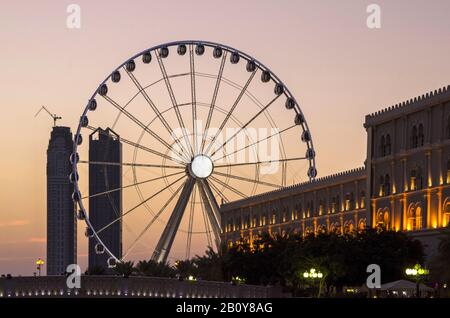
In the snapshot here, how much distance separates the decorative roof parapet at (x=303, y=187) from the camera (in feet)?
430

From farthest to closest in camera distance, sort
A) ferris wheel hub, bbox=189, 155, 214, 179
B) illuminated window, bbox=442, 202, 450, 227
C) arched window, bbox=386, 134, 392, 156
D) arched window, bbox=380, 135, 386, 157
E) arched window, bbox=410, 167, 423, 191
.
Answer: arched window, bbox=380, 135, 386, 157
arched window, bbox=386, 134, 392, 156
arched window, bbox=410, 167, 423, 191
ferris wheel hub, bbox=189, 155, 214, 179
illuminated window, bbox=442, 202, 450, 227

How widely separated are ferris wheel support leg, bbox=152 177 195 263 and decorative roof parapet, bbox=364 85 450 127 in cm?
1963

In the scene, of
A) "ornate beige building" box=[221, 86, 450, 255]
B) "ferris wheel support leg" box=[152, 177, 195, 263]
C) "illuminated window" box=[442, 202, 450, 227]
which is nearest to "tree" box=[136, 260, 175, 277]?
"ornate beige building" box=[221, 86, 450, 255]

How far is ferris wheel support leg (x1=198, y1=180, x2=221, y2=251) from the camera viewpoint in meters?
110

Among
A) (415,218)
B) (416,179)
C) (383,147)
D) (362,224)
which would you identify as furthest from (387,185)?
(362,224)

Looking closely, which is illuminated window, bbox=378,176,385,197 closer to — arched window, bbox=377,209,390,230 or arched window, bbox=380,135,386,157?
arched window, bbox=377,209,390,230

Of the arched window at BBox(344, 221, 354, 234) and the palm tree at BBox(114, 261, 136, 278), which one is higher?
the arched window at BBox(344, 221, 354, 234)

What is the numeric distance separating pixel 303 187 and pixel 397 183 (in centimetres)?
3081

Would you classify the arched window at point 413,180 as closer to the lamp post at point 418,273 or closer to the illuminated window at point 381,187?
the illuminated window at point 381,187

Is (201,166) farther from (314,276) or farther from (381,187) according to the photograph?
(381,187)

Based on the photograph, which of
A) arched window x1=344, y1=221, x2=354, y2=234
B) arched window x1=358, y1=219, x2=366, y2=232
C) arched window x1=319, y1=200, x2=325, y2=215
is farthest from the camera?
arched window x1=319, y1=200, x2=325, y2=215

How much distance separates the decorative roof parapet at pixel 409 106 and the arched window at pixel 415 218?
826 cm
